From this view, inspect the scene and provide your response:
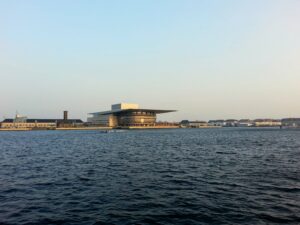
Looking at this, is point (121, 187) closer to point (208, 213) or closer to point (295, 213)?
point (208, 213)

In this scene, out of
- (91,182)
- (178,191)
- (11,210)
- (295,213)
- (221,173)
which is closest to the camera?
(295,213)

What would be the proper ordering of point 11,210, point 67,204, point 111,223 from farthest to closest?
point 67,204 → point 11,210 → point 111,223

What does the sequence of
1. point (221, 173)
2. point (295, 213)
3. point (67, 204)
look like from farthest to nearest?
point (221, 173) → point (67, 204) → point (295, 213)

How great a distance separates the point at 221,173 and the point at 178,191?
6.21m

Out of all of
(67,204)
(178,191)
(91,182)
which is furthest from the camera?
(91,182)

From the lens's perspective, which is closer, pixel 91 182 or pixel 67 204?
pixel 67 204

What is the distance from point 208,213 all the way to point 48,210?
6770 mm

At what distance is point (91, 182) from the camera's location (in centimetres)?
1839

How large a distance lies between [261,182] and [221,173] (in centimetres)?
361

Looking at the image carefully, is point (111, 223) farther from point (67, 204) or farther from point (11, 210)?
point (11, 210)

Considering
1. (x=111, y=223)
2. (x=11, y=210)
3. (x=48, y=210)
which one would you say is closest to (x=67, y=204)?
(x=48, y=210)

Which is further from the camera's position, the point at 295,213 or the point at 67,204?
the point at 67,204

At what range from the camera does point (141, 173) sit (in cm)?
2148

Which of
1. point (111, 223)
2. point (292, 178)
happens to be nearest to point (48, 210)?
point (111, 223)
